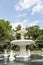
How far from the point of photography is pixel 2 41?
51.3 metres

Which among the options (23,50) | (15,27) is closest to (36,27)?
(15,27)

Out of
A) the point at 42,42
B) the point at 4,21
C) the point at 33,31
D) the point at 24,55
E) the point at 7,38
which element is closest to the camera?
the point at 24,55

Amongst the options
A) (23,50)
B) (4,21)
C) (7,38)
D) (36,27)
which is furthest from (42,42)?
(23,50)

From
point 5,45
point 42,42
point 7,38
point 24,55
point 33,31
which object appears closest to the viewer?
point 24,55

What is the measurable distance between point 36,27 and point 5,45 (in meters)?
26.9

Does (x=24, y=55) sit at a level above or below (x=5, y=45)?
Result: below

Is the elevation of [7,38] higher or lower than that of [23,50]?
higher

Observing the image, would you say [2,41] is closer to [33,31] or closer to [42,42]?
[42,42]

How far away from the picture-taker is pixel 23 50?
30.2m

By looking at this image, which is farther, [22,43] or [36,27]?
[36,27]

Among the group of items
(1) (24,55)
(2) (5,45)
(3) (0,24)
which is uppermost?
(3) (0,24)

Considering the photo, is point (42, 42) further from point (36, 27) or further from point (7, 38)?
point (36, 27)

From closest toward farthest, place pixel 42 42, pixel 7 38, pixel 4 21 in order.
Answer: pixel 7 38, pixel 42 42, pixel 4 21

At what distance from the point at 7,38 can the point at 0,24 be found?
4796mm
